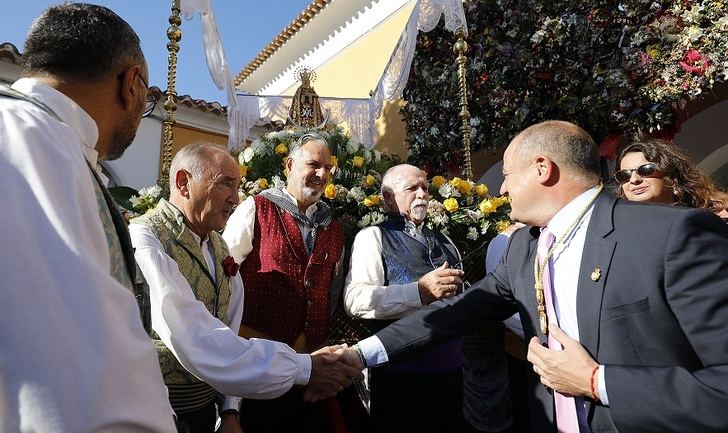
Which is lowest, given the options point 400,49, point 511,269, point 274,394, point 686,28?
point 274,394

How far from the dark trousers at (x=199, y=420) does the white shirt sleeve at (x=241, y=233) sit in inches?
34.5

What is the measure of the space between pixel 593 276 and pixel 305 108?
5.17 meters

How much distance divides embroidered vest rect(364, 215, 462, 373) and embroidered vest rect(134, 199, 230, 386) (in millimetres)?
1051

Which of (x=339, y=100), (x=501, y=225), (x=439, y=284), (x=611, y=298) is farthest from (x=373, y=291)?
(x=339, y=100)

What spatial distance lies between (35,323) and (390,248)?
242 cm

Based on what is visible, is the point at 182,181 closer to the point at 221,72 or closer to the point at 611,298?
the point at 611,298

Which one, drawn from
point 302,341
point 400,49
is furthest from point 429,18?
point 302,341

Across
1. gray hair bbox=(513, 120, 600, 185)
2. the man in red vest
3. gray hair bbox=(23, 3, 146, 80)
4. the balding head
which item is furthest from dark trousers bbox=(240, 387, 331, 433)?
gray hair bbox=(23, 3, 146, 80)

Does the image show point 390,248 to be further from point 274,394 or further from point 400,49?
point 400,49

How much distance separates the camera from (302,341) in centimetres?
289

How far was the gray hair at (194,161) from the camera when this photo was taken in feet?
8.09

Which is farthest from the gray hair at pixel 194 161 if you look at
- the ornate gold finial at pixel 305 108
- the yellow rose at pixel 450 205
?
the ornate gold finial at pixel 305 108

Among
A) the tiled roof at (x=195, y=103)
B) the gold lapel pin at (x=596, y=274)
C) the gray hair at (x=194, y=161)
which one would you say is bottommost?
the gold lapel pin at (x=596, y=274)

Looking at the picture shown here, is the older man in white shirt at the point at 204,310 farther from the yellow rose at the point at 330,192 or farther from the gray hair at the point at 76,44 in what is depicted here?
the yellow rose at the point at 330,192
